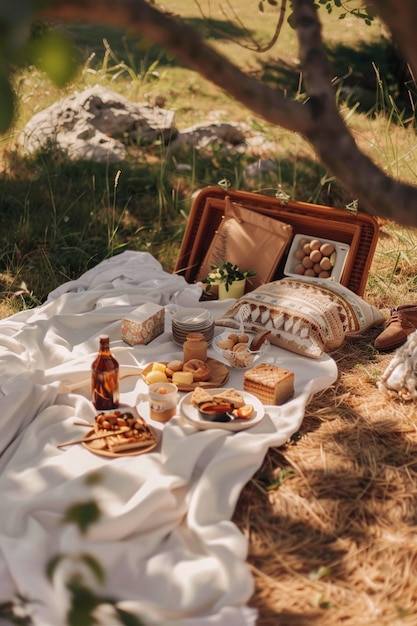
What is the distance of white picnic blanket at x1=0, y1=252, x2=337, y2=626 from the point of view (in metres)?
2.19

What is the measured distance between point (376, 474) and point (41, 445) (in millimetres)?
1360

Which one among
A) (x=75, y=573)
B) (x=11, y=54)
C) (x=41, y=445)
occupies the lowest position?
(x=41, y=445)

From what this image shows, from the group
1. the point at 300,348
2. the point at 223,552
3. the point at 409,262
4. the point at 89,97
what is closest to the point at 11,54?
the point at 223,552

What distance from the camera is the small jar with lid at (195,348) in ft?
11.4

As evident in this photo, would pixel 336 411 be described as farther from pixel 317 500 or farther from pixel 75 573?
pixel 75 573

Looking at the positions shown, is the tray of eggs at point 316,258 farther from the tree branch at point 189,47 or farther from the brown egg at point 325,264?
the tree branch at point 189,47

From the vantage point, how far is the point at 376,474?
2.83 m

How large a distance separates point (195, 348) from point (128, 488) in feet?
Answer: 3.37

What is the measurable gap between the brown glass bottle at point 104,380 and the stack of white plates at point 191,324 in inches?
26.1

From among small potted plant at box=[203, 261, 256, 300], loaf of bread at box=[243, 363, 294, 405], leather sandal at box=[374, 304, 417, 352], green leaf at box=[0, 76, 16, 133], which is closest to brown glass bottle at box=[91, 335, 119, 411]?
loaf of bread at box=[243, 363, 294, 405]

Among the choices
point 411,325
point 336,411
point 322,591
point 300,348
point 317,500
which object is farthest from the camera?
point 411,325

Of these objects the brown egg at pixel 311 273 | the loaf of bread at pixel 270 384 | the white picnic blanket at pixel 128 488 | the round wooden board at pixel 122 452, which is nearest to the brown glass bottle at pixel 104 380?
the white picnic blanket at pixel 128 488

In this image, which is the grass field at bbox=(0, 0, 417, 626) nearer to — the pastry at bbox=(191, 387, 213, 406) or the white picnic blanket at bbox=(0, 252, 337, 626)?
the white picnic blanket at bbox=(0, 252, 337, 626)

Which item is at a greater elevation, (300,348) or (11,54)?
(11,54)
